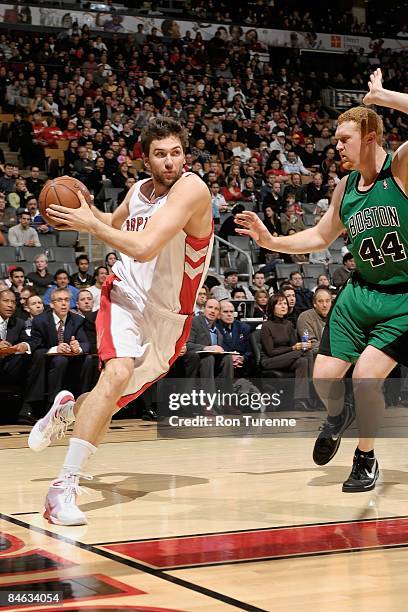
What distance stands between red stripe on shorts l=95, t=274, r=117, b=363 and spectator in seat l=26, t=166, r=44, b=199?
9.14 m

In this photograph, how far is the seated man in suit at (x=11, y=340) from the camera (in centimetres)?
870

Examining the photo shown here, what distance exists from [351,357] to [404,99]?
1388mm

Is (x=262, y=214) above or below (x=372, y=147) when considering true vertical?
below

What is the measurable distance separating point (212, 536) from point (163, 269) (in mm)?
1408

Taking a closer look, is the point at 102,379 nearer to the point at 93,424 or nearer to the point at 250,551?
the point at 93,424

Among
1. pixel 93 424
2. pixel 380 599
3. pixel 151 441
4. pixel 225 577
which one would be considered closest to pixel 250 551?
pixel 225 577

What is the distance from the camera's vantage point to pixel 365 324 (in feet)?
16.4

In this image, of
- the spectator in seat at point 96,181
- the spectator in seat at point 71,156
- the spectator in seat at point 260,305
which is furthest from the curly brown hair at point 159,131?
the spectator in seat at point 71,156

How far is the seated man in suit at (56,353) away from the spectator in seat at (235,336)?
1486 millimetres

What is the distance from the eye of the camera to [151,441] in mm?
7684

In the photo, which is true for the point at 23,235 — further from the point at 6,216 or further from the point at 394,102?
the point at 394,102

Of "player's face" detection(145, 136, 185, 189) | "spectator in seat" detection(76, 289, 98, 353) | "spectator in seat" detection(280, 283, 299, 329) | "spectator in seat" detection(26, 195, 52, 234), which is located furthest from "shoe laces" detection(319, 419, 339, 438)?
"spectator in seat" detection(26, 195, 52, 234)

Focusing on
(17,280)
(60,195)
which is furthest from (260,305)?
(60,195)

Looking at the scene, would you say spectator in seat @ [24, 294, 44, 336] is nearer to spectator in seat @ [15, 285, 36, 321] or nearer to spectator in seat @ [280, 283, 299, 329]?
spectator in seat @ [15, 285, 36, 321]
